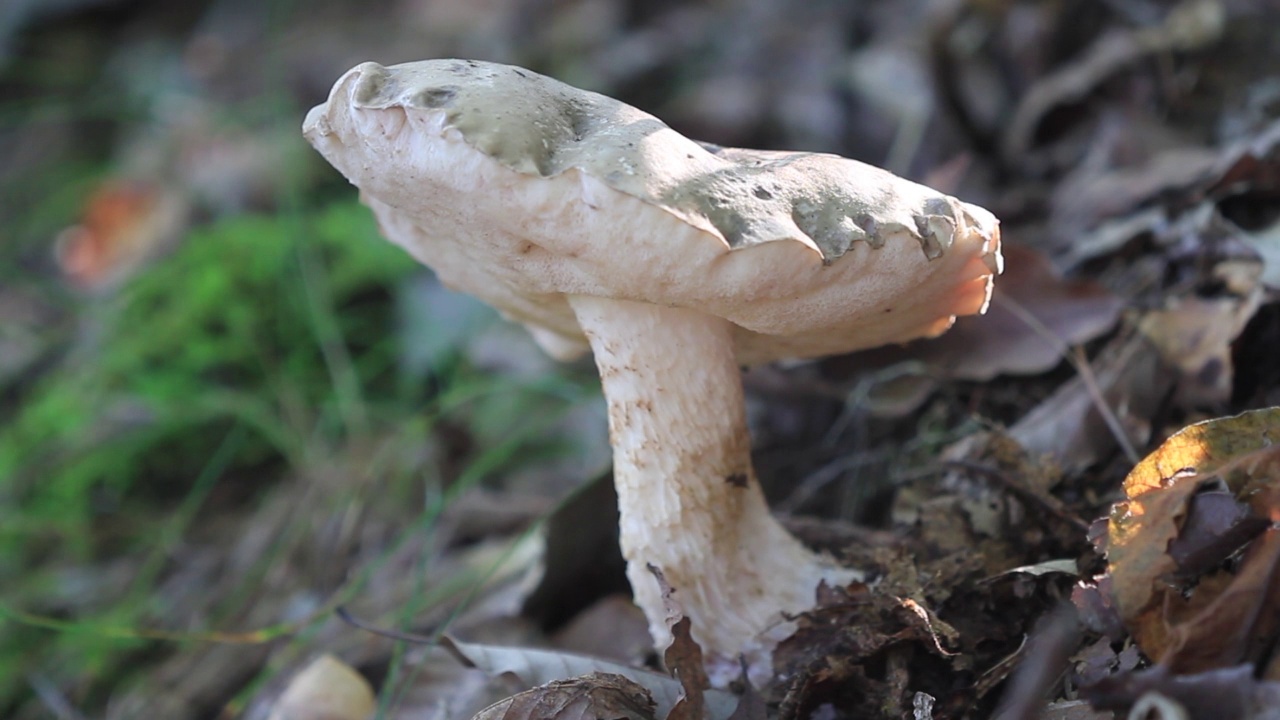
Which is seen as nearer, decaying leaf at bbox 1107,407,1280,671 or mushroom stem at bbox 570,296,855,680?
decaying leaf at bbox 1107,407,1280,671

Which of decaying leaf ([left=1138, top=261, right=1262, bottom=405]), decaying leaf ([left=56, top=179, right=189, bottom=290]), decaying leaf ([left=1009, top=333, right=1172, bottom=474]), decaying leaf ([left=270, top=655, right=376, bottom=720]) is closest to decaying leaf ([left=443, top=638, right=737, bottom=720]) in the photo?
decaying leaf ([left=270, top=655, right=376, bottom=720])

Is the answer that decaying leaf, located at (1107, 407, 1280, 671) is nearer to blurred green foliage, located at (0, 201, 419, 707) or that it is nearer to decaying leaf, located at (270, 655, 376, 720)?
decaying leaf, located at (270, 655, 376, 720)

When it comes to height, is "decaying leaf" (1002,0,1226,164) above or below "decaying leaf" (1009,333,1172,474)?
above

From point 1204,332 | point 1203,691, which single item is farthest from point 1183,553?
point 1204,332

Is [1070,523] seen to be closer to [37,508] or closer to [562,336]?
[562,336]

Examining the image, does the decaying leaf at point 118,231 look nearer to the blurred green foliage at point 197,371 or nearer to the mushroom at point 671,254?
the blurred green foliage at point 197,371

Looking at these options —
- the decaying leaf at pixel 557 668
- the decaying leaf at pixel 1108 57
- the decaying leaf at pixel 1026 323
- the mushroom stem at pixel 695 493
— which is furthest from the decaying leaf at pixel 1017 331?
the decaying leaf at pixel 1108 57

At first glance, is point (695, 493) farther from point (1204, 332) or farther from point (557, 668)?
point (1204, 332)

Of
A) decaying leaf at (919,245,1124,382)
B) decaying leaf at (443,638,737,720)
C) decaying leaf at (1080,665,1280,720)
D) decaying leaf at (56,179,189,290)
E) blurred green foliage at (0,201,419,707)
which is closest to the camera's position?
decaying leaf at (1080,665,1280,720)
